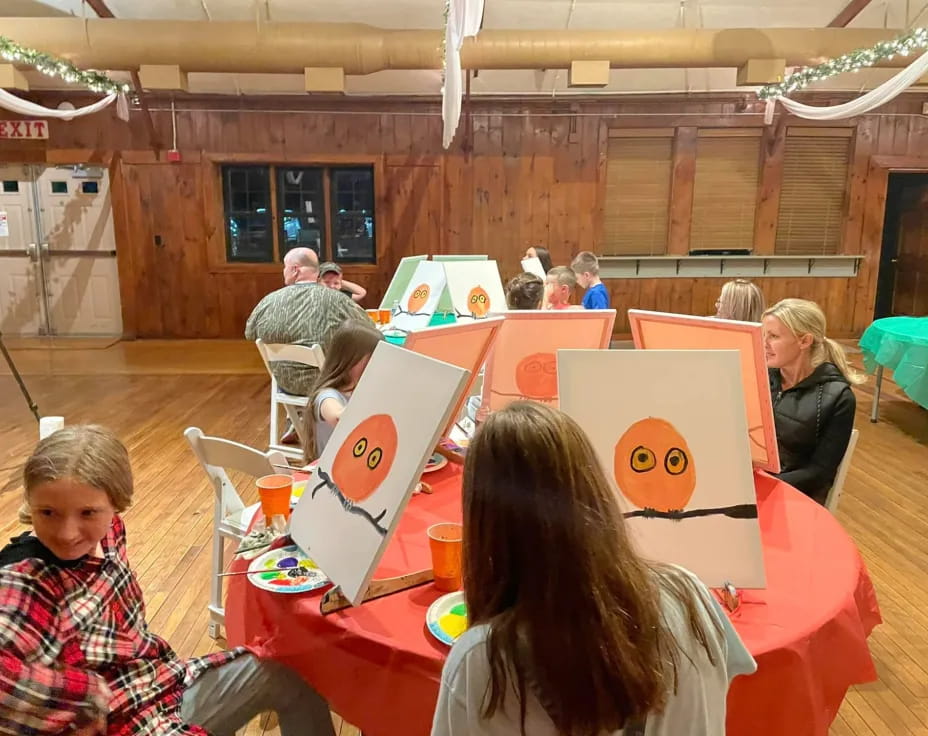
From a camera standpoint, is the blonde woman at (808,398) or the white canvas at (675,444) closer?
the white canvas at (675,444)

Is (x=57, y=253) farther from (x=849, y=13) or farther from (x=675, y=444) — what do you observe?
(x=675, y=444)

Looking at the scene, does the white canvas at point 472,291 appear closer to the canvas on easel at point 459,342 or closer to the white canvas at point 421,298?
the white canvas at point 421,298

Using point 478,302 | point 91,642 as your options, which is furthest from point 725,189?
point 91,642

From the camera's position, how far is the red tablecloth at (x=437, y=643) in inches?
47.1

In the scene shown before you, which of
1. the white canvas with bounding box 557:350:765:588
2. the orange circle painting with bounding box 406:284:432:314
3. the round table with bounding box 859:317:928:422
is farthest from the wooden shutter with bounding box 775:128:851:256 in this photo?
the white canvas with bounding box 557:350:765:588

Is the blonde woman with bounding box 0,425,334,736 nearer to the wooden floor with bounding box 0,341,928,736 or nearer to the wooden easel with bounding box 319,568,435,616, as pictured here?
the wooden easel with bounding box 319,568,435,616

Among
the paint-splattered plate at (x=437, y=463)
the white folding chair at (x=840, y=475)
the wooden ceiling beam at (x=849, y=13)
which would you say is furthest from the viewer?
the wooden ceiling beam at (x=849, y=13)

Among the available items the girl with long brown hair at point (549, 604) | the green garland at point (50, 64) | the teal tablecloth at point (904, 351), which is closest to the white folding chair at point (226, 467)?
the girl with long brown hair at point (549, 604)

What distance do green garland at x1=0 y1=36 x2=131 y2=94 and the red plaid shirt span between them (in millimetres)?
5018

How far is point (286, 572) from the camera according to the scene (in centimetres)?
145

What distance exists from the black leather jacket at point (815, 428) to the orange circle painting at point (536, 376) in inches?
30.1

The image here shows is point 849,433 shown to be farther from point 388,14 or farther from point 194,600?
point 388,14

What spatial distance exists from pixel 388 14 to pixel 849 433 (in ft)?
17.6

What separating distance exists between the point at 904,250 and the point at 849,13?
136 inches
